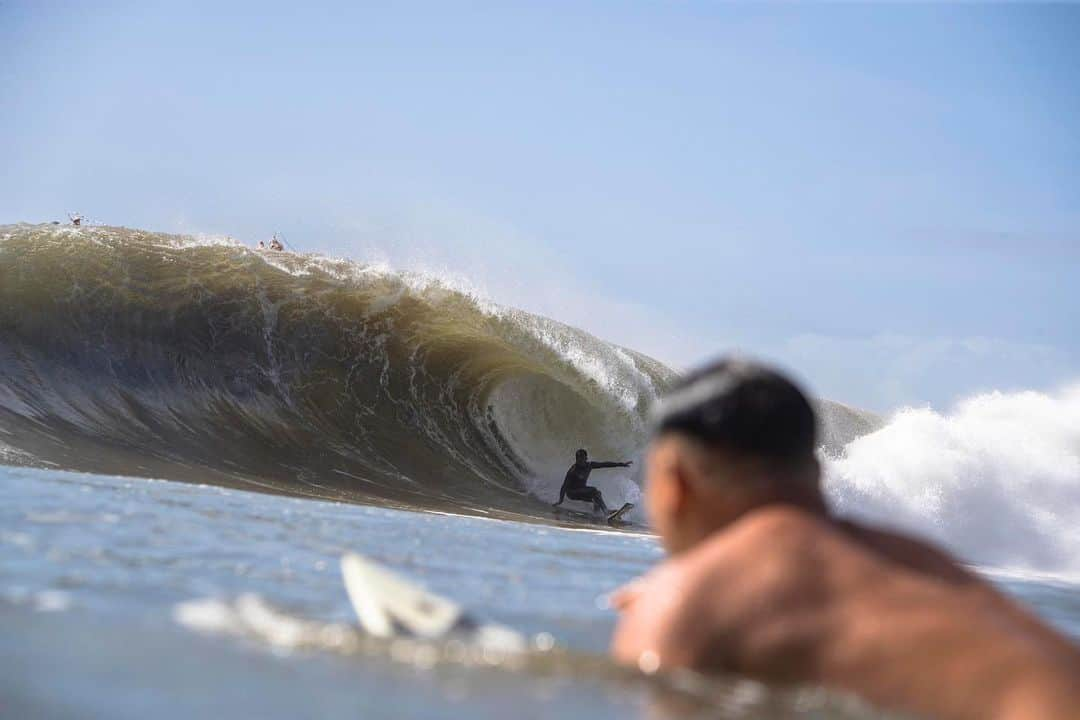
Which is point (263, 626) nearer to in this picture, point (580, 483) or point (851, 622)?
point (851, 622)

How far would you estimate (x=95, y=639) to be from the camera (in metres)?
2.79

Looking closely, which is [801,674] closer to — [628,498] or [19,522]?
[19,522]

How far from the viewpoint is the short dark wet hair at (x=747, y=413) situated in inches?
89.8

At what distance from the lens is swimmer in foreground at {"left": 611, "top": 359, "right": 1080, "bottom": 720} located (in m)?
1.98

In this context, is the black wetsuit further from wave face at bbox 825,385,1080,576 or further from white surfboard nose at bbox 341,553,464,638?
white surfboard nose at bbox 341,553,464,638

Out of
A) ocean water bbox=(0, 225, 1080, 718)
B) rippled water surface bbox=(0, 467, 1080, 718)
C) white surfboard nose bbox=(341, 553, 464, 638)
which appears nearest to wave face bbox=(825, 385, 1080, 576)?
ocean water bbox=(0, 225, 1080, 718)

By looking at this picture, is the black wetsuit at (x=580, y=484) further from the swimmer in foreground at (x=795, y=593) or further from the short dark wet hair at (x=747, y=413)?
the short dark wet hair at (x=747, y=413)

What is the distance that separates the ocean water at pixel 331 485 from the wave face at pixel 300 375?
56mm

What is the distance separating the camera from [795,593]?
6.89 ft

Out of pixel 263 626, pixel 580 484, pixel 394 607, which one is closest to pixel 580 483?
pixel 580 484

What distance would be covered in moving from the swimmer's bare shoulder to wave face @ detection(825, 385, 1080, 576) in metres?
14.5

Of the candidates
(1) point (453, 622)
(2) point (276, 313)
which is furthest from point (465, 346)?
(1) point (453, 622)

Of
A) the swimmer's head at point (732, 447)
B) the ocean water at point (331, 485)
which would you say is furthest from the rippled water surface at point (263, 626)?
the swimmer's head at point (732, 447)

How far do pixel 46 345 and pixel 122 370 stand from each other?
43.0 inches
